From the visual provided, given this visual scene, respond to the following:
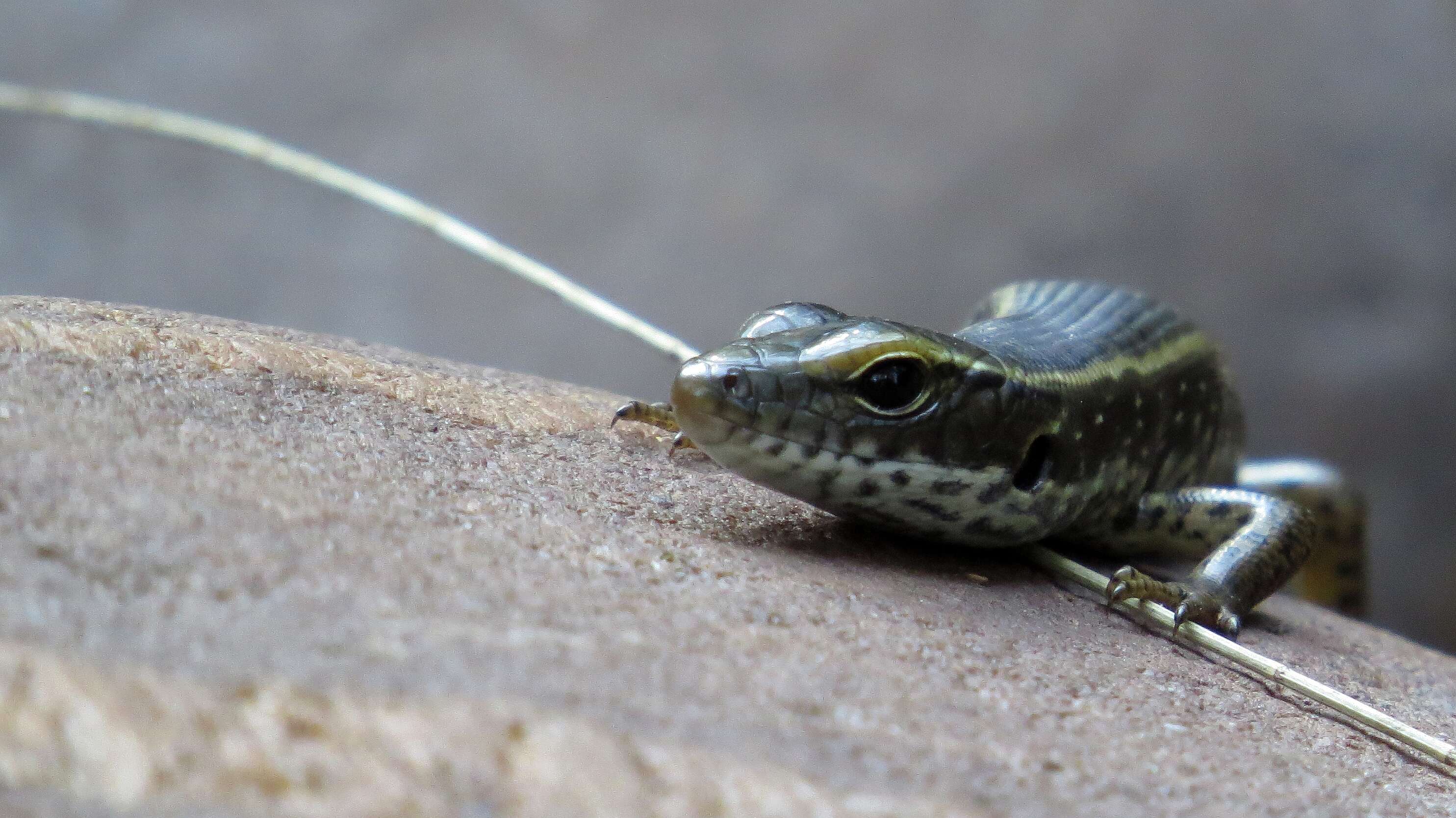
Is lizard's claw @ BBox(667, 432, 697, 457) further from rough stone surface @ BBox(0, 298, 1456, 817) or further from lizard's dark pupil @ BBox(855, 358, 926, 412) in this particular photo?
lizard's dark pupil @ BBox(855, 358, 926, 412)

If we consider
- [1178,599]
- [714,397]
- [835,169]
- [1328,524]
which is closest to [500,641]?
[714,397]

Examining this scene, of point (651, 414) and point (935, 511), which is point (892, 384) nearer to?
point (935, 511)

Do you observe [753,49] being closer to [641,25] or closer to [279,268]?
[641,25]

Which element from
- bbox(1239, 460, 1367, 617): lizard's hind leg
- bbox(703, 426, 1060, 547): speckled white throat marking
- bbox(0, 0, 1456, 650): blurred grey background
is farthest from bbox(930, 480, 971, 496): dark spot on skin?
bbox(0, 0, 1456, 650): blurred grey background

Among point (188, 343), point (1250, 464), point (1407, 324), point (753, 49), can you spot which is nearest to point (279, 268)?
point (753, 49)

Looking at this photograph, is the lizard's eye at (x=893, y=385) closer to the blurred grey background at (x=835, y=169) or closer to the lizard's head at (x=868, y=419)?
the lizard's head at (x=868, y=419)

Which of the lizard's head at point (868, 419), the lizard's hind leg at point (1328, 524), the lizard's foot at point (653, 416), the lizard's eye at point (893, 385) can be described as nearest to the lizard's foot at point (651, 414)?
the lizard's foot at point (653, 416)
